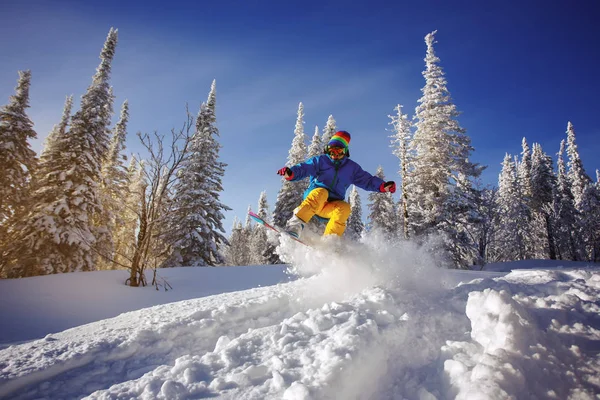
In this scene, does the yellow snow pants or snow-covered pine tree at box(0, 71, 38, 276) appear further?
snow-covered pine tree at box(0, 71, 38, 276)

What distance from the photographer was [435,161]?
1678cm

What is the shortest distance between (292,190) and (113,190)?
41.1ft

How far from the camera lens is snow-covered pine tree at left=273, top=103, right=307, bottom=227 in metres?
22.5

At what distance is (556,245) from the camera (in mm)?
30484

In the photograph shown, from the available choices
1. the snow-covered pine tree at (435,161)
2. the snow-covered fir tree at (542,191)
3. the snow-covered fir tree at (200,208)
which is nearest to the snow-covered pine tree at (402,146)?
the snow-covered pine tree at (435,161)

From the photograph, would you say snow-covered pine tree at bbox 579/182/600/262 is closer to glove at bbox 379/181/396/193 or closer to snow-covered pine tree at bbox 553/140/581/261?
snow-covered pine tree at bbox 553/140/581/261

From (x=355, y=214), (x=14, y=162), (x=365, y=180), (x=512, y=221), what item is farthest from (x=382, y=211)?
(x=14, y=162)

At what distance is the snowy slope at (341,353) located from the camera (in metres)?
1.96

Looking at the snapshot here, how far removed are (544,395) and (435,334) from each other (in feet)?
3.43

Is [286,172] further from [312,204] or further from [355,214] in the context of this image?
[355,214]

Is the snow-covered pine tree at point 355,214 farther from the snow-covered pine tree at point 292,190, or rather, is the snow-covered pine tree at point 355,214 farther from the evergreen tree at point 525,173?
the evergreen tree at point 525,173

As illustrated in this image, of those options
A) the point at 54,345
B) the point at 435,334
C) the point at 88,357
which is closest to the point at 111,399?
the point at 88,357

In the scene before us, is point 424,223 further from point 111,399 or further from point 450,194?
point 111,399

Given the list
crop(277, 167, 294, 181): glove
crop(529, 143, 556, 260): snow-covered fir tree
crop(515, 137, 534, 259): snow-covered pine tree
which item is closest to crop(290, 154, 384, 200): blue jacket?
crop(277, 167, 294, 181): glove
